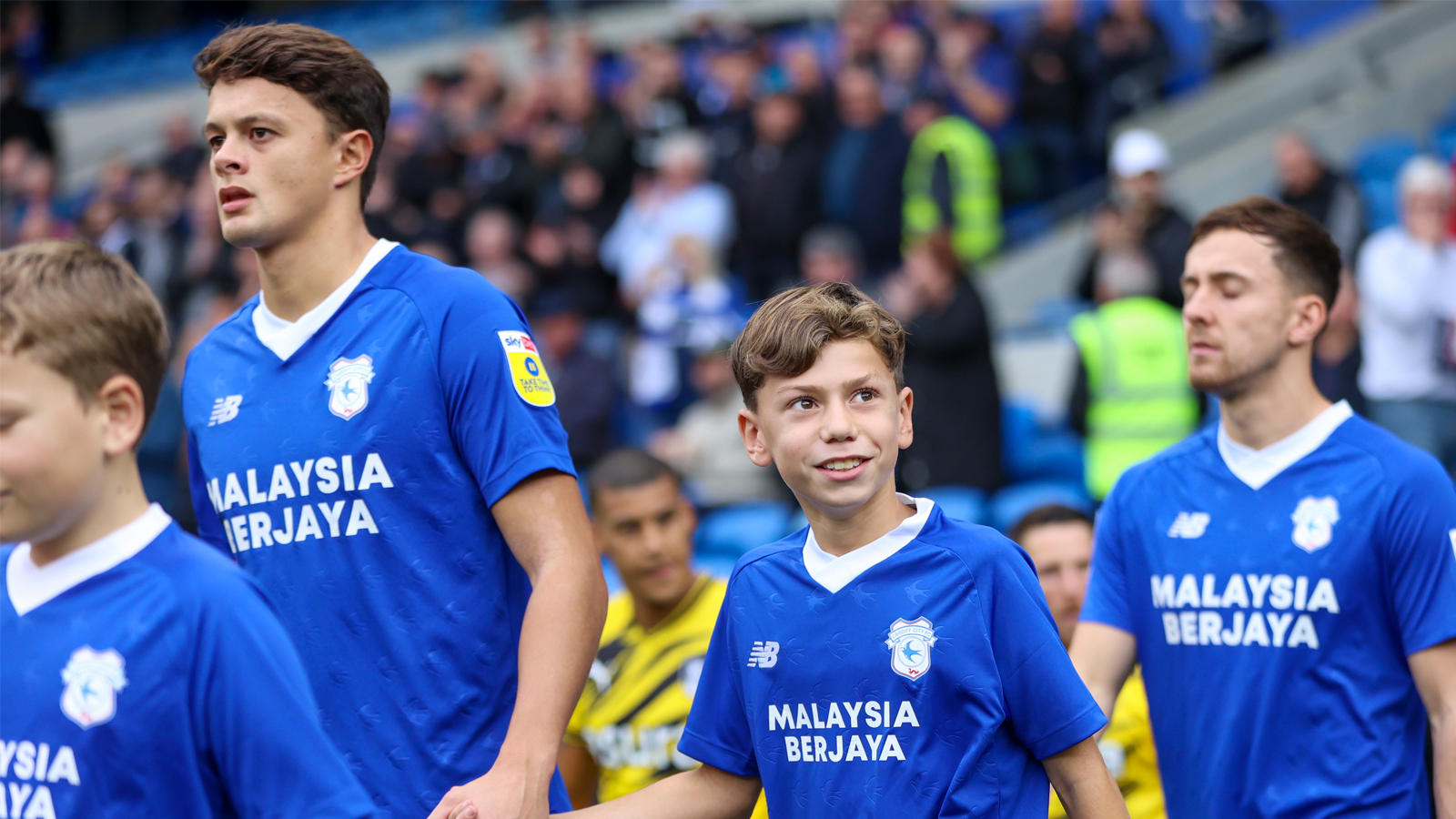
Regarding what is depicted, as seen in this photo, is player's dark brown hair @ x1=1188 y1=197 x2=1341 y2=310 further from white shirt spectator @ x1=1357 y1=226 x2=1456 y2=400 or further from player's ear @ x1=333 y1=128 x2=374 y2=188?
white shirt spectator @ x1=1357 y1=226 x2=1456 y2=400

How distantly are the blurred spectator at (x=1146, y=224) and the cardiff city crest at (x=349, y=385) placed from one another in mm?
6158

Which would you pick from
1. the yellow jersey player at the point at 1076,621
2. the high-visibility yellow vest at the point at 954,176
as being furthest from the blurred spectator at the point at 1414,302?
the yellow jersey player at the point at 1076,621

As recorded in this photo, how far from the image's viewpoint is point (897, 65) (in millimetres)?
11234

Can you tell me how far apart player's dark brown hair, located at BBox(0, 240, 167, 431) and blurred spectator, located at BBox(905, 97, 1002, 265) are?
8.20m

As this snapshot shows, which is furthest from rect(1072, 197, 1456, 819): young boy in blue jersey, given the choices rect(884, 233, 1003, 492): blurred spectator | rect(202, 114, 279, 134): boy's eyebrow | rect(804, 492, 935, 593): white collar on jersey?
rect(884, 233, 1003, 492): blurred spectator

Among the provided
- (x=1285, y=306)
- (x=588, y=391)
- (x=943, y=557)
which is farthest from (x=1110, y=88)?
(x=943, y=557)

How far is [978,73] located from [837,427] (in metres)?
10.3

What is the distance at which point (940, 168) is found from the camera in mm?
10320

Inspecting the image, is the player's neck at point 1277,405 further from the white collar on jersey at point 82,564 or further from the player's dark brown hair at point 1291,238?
the white collar on jersey at point 82,564

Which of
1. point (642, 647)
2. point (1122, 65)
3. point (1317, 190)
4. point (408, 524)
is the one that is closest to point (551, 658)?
point (408, 524)

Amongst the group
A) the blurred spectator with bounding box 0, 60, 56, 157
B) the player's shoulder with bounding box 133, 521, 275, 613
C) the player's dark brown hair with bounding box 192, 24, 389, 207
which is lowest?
the player's shoulder with bounding box 133, 521, 275, 613

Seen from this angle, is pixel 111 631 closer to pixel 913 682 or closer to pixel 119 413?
pixel 119 413

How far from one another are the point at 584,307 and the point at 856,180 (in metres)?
2.22

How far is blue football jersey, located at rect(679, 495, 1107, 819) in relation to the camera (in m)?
2.67
